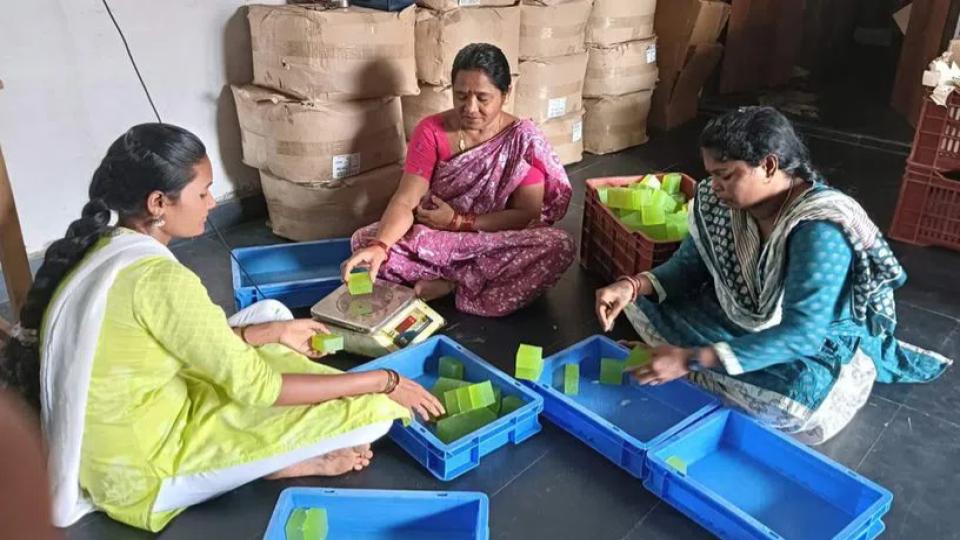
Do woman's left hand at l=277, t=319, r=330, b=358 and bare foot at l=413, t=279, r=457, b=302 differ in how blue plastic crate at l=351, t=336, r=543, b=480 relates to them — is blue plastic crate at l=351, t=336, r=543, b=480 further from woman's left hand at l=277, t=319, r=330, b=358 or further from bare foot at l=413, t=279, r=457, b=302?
bare foot at l=413, t=279, r=457, b=302

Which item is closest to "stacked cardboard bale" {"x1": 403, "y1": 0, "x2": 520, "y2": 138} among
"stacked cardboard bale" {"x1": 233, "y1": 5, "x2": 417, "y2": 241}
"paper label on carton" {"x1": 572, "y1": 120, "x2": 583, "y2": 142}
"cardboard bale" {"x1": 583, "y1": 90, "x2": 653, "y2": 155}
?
"stacked cardboard bale" {"x1": 233, "y1": 5, "x2": 417, "y2": 241}

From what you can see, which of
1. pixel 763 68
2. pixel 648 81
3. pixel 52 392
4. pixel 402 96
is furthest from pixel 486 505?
pixel 763 68

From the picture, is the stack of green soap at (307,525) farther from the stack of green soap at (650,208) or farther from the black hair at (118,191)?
the stack of green soap at (650,208)

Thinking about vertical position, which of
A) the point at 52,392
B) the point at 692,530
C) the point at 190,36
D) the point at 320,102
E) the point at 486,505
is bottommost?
the point at 692,530

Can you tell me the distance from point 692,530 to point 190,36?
2410 mm

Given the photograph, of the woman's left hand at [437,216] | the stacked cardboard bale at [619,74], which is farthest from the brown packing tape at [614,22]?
the woman's left hand at [437,216]

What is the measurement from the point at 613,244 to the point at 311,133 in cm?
116

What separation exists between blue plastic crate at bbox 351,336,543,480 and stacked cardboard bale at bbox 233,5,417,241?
1.06 metres

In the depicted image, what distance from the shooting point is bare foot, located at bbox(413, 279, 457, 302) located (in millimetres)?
2730

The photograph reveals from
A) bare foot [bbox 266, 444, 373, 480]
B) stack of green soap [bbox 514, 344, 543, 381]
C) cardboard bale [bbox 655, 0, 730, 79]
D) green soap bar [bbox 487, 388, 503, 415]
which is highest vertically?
cardboard bale [bbox 655, 0, 730, 79]

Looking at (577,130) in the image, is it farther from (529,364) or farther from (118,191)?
(118,191)

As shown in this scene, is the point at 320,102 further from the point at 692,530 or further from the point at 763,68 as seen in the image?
the point at 763,68

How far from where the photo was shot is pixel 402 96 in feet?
10.9

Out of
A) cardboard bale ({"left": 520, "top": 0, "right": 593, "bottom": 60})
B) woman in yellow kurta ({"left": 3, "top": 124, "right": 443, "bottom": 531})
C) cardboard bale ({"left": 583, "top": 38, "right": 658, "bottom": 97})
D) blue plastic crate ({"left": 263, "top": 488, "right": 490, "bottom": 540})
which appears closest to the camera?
woman in yellow kurta ({"left": 3, "top": 124, "right": 443, "bottom": 531})
